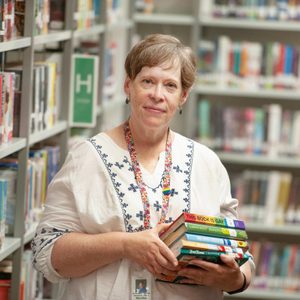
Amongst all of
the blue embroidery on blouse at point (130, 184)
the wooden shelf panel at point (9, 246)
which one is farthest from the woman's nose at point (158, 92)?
the wooden shelf panel at point (9, 246)

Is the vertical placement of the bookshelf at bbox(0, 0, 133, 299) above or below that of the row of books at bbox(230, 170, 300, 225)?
above

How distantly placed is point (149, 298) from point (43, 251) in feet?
1.16

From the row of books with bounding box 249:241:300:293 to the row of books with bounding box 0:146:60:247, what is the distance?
2.17 meters

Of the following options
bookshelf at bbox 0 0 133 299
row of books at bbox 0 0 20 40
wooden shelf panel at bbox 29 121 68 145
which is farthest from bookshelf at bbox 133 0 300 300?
row of books at bbox 0 0 20 40

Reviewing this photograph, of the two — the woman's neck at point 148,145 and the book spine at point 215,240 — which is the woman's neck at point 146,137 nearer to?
the woman's neck at point 148,145

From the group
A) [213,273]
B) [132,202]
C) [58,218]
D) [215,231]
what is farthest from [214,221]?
[58,218]

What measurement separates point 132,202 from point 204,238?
0.87ft

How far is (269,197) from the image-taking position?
560cm

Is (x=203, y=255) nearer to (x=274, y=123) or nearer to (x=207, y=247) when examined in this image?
(x=207, y=247)

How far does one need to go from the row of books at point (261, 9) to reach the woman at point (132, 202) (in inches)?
116

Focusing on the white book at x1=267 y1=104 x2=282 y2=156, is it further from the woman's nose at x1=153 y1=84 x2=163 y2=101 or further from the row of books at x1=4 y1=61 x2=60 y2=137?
the woman's nose at x1=153 y1=84 x2=163 y2=101

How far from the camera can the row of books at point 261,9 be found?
5.50m

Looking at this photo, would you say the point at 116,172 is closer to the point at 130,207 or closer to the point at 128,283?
the point at 130,207

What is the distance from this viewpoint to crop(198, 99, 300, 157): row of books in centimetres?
555
